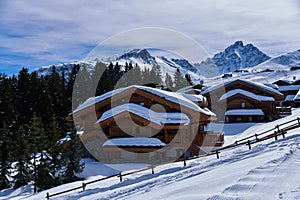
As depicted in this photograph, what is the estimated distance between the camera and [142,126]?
28125 mm

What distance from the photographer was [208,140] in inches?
1167

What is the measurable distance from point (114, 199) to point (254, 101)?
39.8 meters

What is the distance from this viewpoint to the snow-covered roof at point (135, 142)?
27.0 m

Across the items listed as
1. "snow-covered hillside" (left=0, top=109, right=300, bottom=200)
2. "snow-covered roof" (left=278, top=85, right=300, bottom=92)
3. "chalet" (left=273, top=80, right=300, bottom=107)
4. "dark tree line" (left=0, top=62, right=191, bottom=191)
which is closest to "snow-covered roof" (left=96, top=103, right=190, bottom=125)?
"dark tree line" (left=0, top=62, right=191, bottom=191)

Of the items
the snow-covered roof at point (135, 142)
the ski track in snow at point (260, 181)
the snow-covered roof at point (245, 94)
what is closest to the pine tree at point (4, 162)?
the snow-covered roof at point (135, 142)

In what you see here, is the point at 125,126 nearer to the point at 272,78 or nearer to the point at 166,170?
the point at 166,170

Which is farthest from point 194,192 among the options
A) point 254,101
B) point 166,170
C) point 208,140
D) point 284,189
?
point 254,101

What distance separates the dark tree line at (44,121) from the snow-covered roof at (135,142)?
9.74ft

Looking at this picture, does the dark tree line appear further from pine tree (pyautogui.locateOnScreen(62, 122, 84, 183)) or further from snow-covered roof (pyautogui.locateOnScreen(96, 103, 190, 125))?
snow-covered roof (pyautogui.locateOnScreen(96, 103, 190, 125))

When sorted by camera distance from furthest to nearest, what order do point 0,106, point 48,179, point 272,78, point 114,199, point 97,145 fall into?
point 272,78 < point 0,106 < point 97,145 < point 48,179 < point 114,199

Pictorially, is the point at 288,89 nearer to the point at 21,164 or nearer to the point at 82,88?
the point at 82,88

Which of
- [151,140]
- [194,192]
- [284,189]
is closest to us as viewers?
[284,189]

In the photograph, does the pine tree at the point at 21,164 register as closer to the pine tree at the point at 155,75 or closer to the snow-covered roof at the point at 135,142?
the snow-covered roof at the point at 135,142

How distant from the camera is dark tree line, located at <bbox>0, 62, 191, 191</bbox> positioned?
81.4ft
